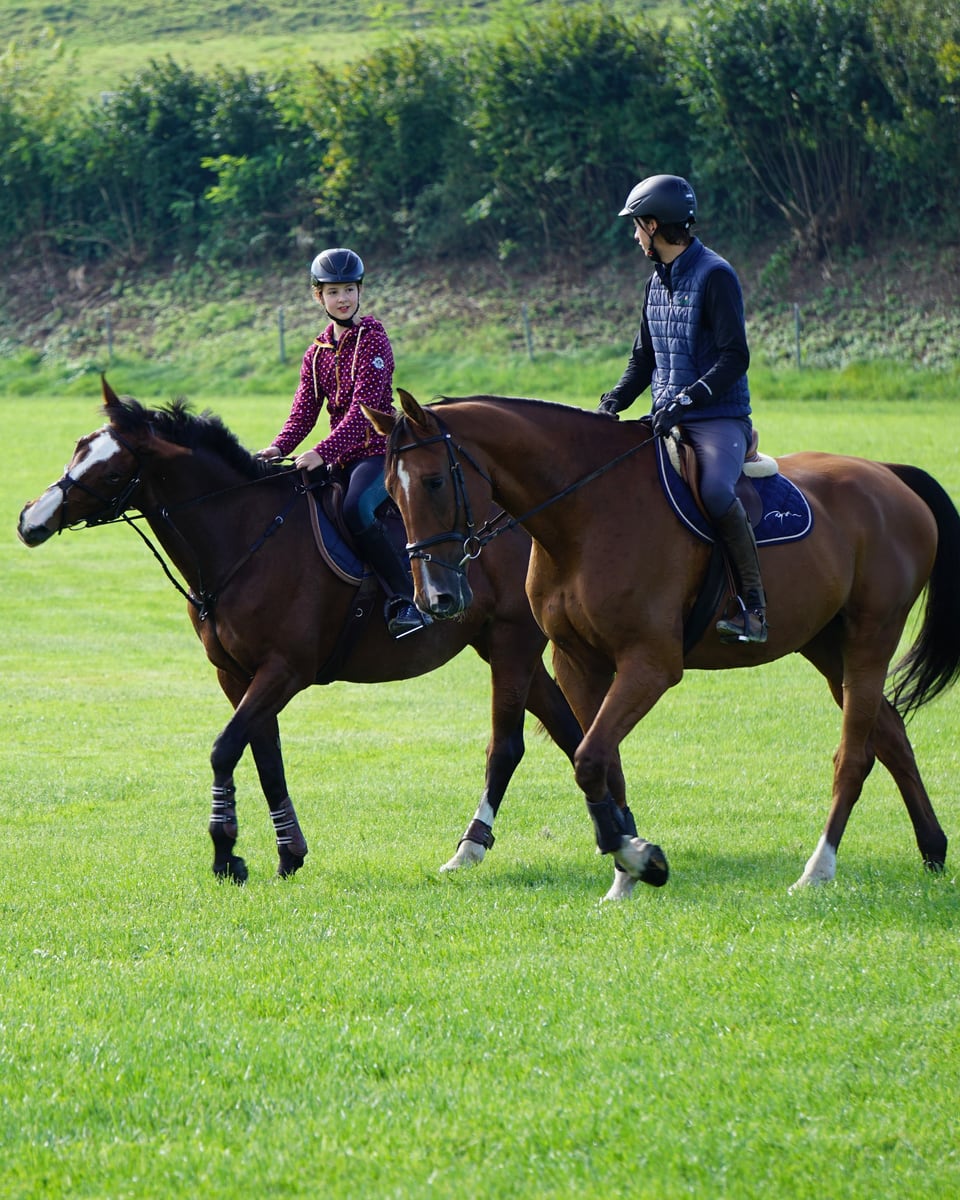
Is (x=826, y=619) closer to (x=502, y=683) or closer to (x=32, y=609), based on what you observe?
(x=502, y=683)

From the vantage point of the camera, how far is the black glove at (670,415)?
728cm

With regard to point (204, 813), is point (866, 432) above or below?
below

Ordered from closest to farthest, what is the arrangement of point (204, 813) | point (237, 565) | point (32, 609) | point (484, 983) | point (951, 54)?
point (484, 983)
point (237, 565)
point (204, 813)
point (32, 609)
point (951, 54)

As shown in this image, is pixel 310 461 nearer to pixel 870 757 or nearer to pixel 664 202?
pixel 664 202

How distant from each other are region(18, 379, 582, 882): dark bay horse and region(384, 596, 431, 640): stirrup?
0.16m

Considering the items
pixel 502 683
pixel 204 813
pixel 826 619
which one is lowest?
pixel 204 813

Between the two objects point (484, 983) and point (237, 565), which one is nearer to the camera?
point (484, 983)

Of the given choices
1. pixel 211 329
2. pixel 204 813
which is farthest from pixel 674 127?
pixel 204 813

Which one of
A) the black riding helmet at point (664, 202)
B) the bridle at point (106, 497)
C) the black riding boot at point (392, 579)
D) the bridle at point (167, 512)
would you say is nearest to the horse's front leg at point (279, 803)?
the bridle at point (167, 512)

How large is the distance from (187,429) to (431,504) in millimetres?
2377

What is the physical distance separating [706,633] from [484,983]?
2.62 m

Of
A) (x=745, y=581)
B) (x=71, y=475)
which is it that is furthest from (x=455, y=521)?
(x=71, y=475)

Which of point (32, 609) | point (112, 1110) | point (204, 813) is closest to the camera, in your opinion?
point (112, 1110)

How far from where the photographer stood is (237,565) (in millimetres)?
8414
